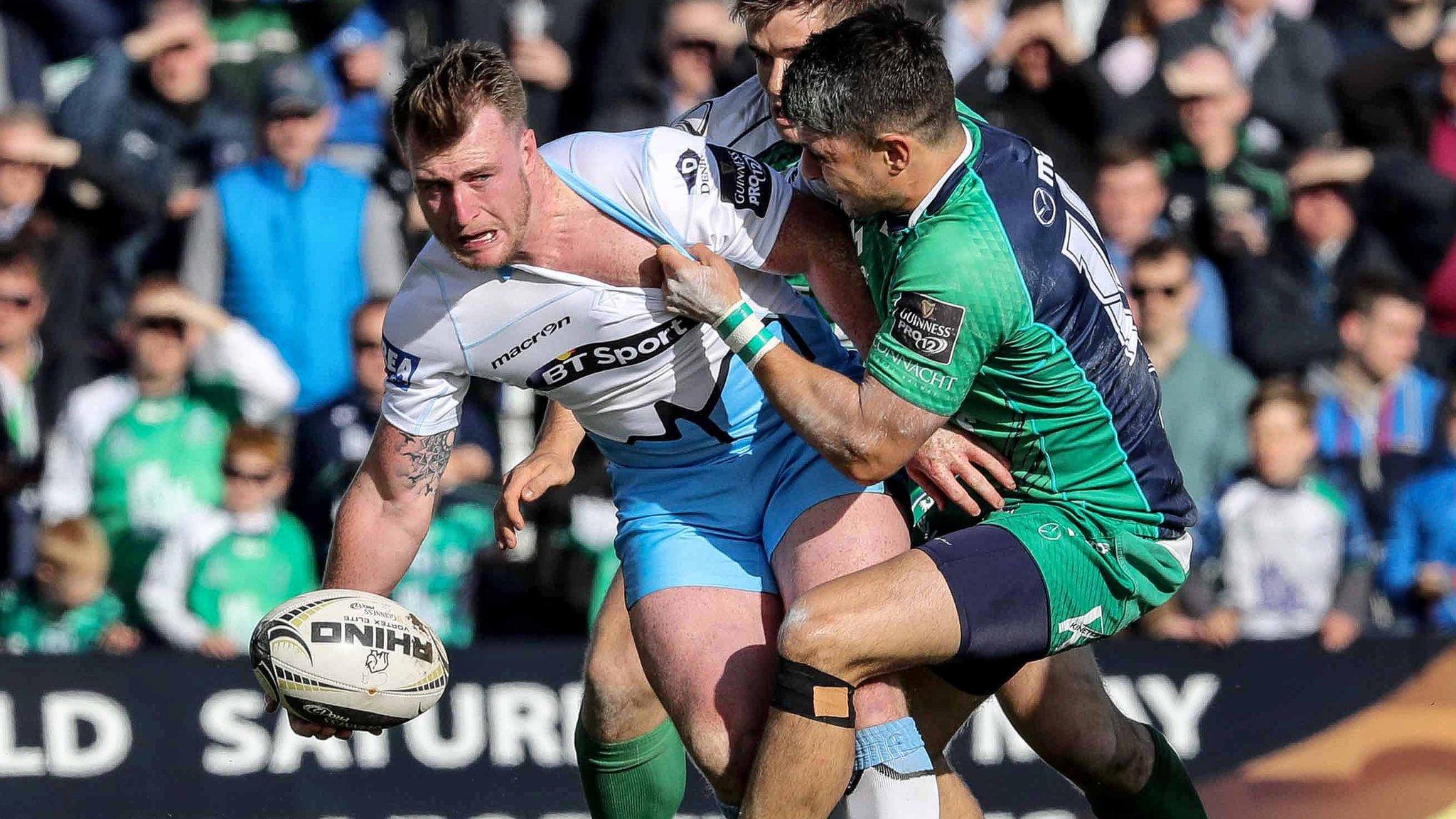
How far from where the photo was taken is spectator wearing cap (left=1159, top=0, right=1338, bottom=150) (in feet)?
34.7

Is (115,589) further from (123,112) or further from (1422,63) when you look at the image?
(1422,63)

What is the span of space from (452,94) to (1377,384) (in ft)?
19.1

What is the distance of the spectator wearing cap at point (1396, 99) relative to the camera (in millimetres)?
10867

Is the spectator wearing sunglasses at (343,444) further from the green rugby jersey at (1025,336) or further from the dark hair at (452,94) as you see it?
the green rugby jersey at (1025,336)

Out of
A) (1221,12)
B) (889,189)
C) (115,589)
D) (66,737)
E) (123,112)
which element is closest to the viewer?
(889,189)

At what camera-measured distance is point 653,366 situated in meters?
5.49

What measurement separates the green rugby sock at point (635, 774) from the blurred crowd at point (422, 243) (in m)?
2.27

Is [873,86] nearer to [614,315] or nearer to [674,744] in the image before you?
[614,315]

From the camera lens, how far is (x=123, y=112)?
31.2 feet

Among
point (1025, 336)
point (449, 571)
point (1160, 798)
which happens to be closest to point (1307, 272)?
point (449, 571)

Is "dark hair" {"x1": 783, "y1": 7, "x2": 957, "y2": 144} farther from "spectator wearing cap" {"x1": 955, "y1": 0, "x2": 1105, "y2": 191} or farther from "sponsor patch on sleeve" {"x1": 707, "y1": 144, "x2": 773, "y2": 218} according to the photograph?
"spectator wearing cap" {"x1": 955, "y1": 0, "x2": 1105, "y2": 191}

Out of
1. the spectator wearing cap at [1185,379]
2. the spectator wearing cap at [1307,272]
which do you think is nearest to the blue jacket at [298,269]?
the spectator wearing cap at [1185,379]

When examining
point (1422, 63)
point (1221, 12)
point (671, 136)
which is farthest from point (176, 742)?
point (1422, 63)

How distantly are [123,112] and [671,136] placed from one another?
4839 millimetres
